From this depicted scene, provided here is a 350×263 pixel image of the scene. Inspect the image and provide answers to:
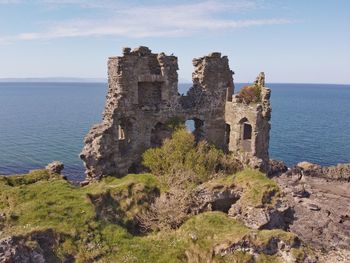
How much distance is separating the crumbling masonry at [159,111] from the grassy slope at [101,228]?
24.4ft

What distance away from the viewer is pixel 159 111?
31312 mm

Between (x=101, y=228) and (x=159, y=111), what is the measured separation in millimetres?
13748

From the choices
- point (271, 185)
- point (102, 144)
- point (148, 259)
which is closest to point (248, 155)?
point (271, 185)

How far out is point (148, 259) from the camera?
1820cm

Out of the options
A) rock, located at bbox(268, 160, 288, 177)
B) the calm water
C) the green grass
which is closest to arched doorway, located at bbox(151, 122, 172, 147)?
the green grass

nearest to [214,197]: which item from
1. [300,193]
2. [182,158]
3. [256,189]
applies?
[256,189]

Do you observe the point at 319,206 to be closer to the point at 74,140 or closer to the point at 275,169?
the point at 275,169

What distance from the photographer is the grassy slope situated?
18.2m

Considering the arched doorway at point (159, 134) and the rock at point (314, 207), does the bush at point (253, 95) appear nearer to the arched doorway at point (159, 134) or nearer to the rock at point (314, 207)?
the arched doorway at point (159, 134)

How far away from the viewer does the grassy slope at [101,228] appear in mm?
18234

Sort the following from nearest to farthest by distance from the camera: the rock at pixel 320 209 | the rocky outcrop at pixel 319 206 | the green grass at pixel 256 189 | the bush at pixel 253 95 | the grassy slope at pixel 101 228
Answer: the grassy slope at pixel 101 228, the green grass at pixel 256 189, the rock at pixel 320 209, the rocky outcrop at pixel 319 206, the bush at pixel 253 95

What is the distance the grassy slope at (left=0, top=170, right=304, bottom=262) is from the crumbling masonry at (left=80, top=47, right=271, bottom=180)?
7.43 meters

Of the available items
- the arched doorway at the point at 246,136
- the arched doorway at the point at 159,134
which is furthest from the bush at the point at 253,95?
the arched doorway at the point at 159,134

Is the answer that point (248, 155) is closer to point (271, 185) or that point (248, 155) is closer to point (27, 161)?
point (271, 185)
